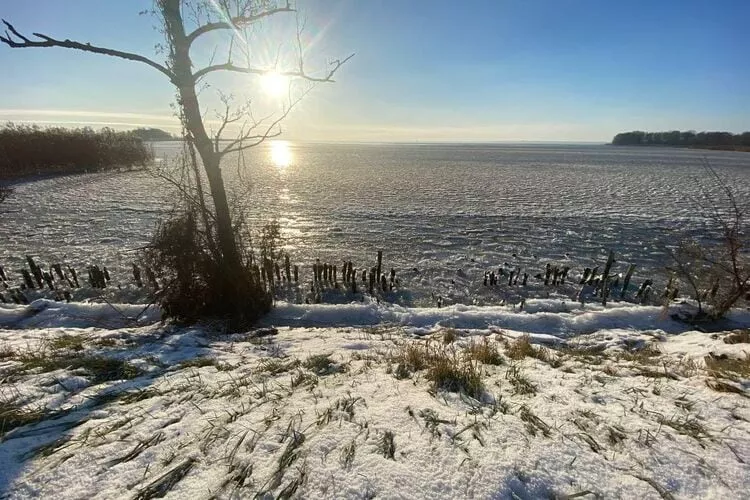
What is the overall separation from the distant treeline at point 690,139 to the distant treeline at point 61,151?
12781 centimetres

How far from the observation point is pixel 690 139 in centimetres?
11044

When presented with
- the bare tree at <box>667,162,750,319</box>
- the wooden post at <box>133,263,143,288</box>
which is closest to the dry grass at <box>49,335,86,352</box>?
the wooden post at <box>133,263,143,288</box>

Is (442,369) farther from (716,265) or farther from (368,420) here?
(716,265)

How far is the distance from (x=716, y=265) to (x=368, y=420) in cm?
1207

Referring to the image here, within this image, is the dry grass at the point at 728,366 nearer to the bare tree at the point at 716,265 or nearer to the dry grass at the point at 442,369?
the dry grass at the point at 442,369

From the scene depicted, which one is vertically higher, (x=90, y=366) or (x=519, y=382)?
(x=519, y=382)

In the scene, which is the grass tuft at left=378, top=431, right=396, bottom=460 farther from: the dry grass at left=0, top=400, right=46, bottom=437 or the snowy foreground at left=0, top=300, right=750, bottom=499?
the dry grass at left=0, top=400, right=46, bottom=437

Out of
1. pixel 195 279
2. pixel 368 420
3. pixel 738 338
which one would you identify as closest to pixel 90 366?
pixel 195 279

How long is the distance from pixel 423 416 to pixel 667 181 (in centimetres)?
3545

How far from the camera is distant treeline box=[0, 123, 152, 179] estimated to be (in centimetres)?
3334

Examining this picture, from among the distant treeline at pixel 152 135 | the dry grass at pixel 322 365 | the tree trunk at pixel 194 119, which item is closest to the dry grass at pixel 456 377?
the dry grass at pixel 322 365

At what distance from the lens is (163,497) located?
226cm

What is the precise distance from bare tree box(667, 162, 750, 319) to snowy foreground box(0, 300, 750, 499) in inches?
84.4

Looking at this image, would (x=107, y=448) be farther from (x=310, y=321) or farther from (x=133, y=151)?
(x=133, y=151)
